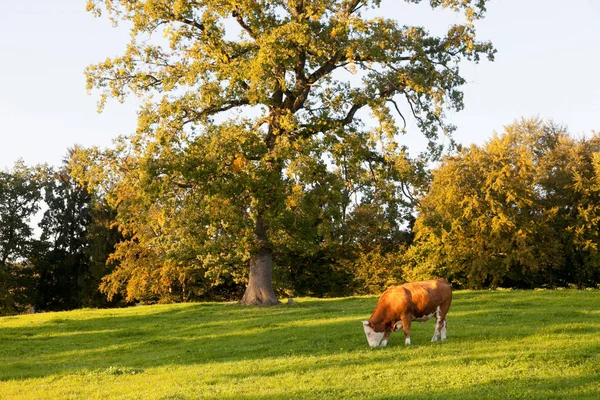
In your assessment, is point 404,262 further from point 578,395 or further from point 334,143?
point 578,395

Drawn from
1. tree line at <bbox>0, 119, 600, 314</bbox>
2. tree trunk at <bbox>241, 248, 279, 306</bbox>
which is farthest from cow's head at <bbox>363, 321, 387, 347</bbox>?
tree line at <bbox>0, 119, 600, 314</bbox>

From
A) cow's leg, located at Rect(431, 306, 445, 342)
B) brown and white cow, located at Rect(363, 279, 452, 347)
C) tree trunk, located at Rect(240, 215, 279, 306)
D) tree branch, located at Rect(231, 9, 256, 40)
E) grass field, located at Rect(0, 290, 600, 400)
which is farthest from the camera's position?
tree trunk, located at Rect(240, 215, 279, 306)

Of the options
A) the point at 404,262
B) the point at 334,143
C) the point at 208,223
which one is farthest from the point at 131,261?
the point at 334,143

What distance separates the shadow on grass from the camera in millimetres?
16297

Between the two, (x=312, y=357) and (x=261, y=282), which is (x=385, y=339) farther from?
(x=261, y=282)

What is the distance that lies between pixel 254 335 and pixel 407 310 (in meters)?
6.55

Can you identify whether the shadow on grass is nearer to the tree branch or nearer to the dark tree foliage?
the tree branch

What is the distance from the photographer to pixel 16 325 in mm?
28859

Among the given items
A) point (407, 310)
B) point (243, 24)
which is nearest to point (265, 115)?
point (243, 24)

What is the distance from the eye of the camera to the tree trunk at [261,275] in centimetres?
3117

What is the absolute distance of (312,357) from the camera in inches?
619

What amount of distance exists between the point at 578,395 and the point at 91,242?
55250 millimetres

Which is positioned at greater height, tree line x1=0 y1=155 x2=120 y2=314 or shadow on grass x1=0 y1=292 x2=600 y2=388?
tree line x1=0 y1=155 x2=120 y2=314

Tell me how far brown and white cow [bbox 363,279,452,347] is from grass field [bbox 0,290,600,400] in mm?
428
